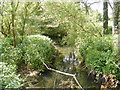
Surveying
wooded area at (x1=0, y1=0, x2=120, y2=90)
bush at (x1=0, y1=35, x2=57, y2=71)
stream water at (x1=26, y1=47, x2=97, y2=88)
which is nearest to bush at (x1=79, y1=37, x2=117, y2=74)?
wooded area at (x1=0, y1=0, x2=120, y2=90)

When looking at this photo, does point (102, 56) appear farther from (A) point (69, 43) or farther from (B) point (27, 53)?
(B) point (27, 53)

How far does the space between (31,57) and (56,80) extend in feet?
3.92

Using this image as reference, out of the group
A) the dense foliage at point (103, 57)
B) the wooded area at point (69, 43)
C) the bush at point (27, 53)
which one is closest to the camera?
the dense foliage at point (103, 57)

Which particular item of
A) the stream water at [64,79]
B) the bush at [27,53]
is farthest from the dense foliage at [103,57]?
the bush at [27,53]

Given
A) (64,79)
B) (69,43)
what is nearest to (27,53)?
(64,79)

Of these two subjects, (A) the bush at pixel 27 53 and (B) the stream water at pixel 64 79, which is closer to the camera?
(B) the stream water at pixel 64 79

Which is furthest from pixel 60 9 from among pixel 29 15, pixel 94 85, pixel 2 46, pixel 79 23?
pixel 94 85

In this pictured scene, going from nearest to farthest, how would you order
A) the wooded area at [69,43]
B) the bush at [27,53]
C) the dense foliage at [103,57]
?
Result: the dense foliage at [103,57] → the wooded area at [69,43] → the bush at [27,53]

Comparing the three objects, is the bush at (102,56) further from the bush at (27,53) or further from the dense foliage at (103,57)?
the bush at (27,53)

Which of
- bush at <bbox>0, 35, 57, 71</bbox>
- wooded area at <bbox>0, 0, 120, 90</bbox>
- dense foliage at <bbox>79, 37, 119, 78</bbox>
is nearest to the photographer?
dense foliage at <bbox>79, 37, 119, 78</bbox>

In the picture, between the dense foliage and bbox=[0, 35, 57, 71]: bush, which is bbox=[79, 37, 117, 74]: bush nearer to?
the dense foliage

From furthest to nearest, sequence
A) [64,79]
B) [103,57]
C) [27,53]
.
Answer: [27,53]
[64,79]
[103,57]

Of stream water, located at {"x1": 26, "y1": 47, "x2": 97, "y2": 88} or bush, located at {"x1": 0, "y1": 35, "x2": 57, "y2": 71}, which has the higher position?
bush, located at {"x1": 0, "y1": 35, "x2": 57, "y2": 71}

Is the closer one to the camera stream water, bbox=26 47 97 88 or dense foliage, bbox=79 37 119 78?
dense foliage, bbox=79 37 119 78
